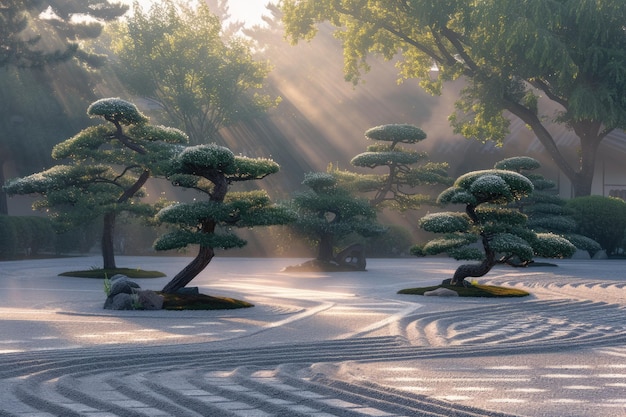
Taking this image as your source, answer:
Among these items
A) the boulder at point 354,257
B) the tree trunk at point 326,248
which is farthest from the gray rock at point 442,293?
the tree trunk at point 326,248

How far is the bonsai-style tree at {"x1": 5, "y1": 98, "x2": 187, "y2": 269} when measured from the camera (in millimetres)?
24062

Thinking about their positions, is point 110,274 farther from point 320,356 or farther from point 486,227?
point 320,356

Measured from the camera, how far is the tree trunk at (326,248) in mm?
29859

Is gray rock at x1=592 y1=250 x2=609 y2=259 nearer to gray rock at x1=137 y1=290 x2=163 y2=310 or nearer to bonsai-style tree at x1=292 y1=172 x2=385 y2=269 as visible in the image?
bonsai-style tree at x1=292 y1=172 x2=385 y2=269

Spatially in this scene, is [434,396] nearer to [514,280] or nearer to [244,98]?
[514,280]

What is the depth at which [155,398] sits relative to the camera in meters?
7.59

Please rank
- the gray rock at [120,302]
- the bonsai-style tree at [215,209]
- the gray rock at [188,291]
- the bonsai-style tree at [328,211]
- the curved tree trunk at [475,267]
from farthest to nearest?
the bonsai-style tree at [328,211] → the curved tree trunk at [475,267] → the gray rock at [188,291] → the bonsai-style tree at [215,209] → the gray rock at [120,302]

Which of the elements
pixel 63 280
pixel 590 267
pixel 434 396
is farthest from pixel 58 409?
pixel 590 267

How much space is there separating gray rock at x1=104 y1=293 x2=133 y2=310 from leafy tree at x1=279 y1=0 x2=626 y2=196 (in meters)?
24.4

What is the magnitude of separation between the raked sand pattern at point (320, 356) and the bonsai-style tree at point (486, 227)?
120 centimetres

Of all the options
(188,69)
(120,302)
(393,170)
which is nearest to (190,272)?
(120,302)

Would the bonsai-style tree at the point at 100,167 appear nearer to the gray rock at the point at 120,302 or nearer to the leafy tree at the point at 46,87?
the gray rock at the point at 120,302

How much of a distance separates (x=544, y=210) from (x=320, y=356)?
78.1ft

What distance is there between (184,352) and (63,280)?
46.8ft
